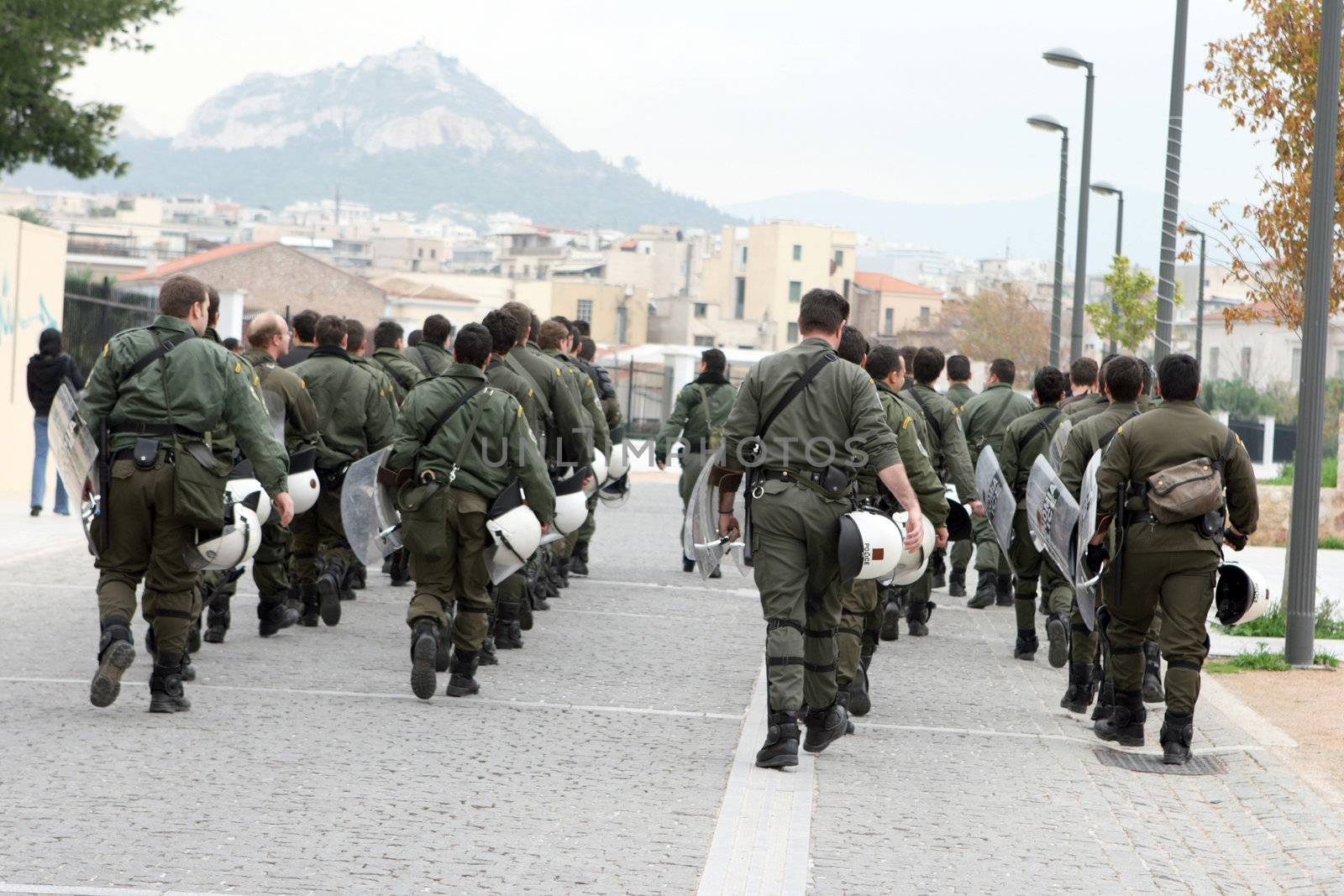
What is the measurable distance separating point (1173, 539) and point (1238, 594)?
27.4 inches

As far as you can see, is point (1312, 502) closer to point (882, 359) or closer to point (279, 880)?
point (882, 359)

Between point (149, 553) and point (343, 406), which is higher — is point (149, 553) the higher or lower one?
the lower one

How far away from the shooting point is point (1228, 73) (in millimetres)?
16656

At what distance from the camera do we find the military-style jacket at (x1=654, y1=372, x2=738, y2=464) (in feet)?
49.7

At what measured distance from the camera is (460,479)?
8.76 m

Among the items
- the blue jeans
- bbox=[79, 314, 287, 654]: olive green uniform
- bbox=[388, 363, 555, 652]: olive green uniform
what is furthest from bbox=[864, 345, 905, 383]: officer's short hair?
the blue jeans

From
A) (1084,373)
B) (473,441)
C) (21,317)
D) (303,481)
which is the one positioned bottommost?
(303,481)

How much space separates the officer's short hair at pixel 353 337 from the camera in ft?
38.6

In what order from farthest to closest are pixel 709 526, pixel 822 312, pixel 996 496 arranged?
pixel 996 496 < pixel 709 526 < pixel 822 312

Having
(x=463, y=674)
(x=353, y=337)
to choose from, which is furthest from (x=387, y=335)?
(x=463, y=674)

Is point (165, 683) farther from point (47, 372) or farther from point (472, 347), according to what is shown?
point (47, 372)

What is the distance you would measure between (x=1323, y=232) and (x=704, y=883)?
7.41 meters

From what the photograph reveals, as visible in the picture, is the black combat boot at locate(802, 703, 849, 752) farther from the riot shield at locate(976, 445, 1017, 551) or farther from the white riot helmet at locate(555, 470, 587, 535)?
the white riot helmet at locate(555, 470, 587, 535)

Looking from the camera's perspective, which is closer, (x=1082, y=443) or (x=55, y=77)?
(x=1082, y=443)
